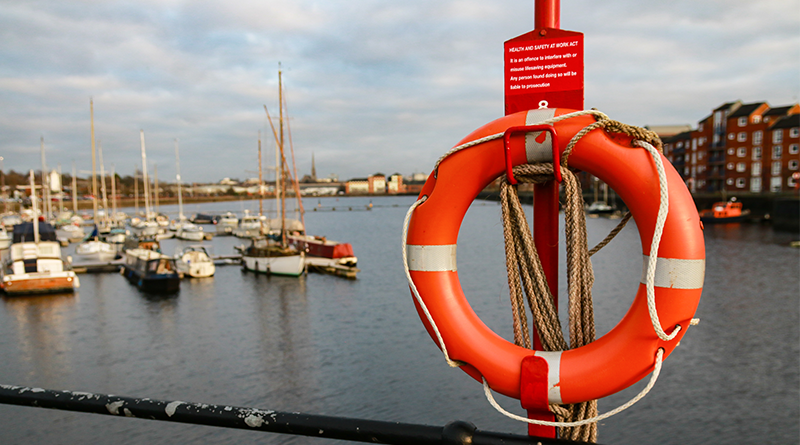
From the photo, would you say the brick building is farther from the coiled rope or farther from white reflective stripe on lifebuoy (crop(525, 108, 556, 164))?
white reflective stripe on lifebuoy (crop(525, 108, 556, 164))

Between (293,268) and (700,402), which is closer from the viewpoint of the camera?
(700,402)

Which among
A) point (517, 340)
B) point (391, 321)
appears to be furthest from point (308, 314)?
point (517, 340)

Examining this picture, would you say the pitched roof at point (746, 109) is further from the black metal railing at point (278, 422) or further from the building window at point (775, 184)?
the black metal railing at point (278, 422)

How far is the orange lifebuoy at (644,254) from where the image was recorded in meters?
1.59

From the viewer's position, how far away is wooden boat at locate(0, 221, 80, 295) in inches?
858

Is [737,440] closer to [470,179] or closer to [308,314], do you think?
[470,179]

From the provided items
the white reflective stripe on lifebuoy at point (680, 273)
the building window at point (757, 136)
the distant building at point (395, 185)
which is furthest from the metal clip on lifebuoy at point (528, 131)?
the distant building at point (395, 185)

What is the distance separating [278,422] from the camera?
1388mm

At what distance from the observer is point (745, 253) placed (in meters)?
30.6

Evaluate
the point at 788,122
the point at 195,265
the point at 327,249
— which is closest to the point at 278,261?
the point at 327,249

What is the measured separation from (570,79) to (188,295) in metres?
23.2

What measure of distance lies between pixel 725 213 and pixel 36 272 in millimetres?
50705

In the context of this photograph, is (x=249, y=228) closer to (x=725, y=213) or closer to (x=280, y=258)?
(x=280, y=258)

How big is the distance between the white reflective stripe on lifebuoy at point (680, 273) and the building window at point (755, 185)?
59.8m
